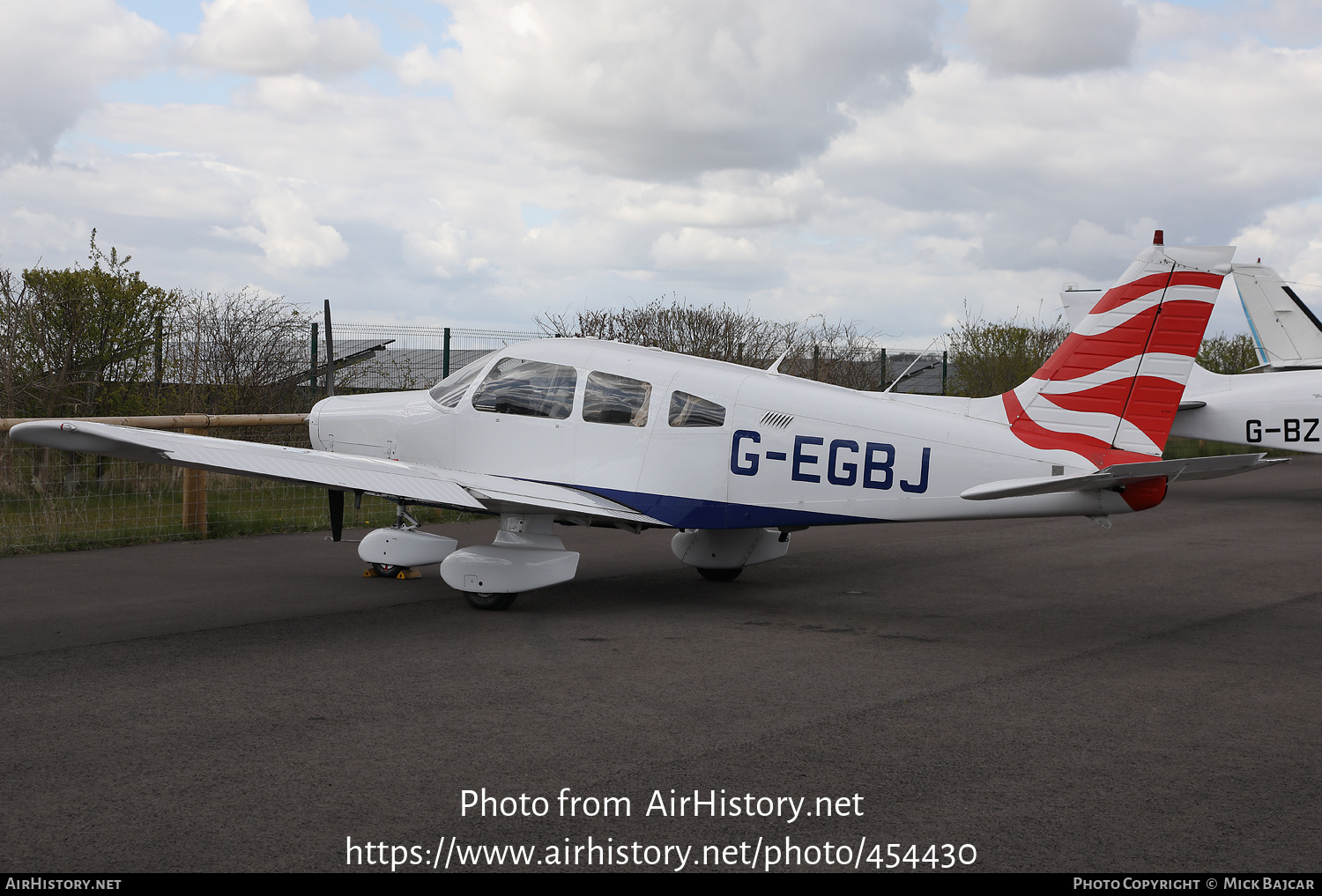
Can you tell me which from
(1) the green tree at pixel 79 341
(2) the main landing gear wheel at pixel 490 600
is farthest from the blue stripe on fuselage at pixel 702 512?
(1) the green tree at pixel 79 341

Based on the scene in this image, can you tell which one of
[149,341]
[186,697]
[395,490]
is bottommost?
[186,697]

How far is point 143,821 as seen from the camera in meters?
3.70

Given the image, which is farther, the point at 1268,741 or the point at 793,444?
the point at 793,444

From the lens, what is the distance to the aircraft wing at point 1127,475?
5.83m

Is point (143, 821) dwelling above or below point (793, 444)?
below

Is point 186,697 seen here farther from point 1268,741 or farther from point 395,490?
point 1268,741

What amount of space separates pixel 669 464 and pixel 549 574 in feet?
4.01

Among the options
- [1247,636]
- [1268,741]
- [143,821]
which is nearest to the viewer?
[143,821]

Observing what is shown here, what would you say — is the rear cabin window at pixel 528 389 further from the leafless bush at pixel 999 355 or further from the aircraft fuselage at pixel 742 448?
the leafless bush at pixel 999 355

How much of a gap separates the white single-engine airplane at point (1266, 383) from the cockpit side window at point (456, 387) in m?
10.4

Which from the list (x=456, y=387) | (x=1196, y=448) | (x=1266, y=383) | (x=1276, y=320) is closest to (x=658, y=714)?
(x=456, y=387)

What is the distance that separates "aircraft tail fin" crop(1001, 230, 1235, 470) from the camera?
24.3ft

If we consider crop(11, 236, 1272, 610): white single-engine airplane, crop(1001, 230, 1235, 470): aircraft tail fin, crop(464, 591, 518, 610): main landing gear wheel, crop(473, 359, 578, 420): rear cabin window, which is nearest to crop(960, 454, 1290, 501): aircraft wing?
crop(11, 236, 1272, 610): white single-engine airplane
